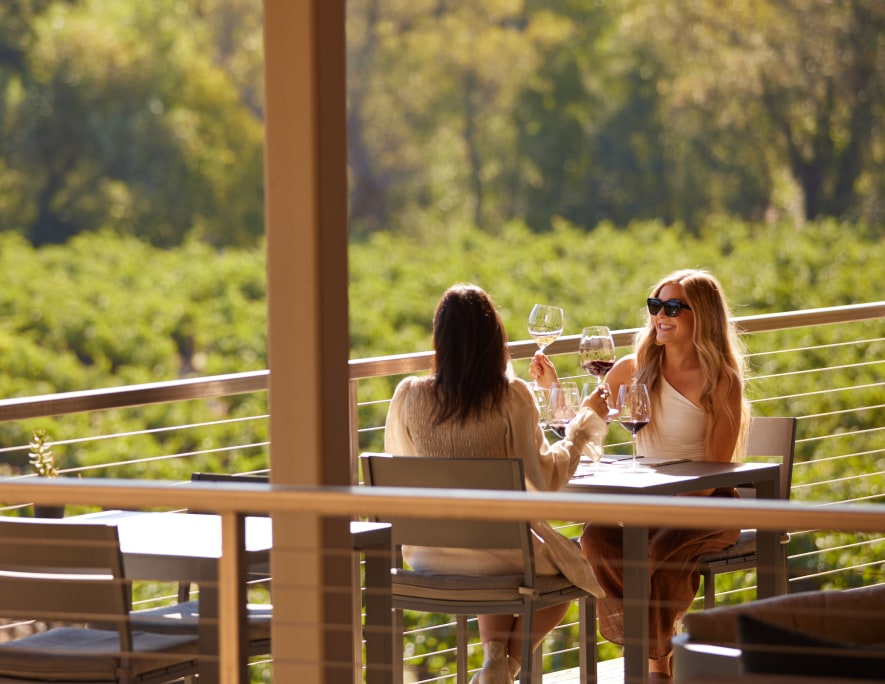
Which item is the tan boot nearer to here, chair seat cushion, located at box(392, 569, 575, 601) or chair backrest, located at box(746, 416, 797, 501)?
chair seat cushion, located at box(392, 569, 575, 601)

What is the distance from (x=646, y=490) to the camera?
3689 mm

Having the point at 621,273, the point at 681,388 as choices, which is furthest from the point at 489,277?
the point at 681,388

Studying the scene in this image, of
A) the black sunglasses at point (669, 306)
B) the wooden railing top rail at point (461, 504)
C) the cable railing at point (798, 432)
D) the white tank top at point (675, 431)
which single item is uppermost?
the black sunglasses at point (669, 306)

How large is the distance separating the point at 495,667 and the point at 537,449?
57 cm

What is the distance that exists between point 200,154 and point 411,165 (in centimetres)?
262

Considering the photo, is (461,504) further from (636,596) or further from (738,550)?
(738,550)

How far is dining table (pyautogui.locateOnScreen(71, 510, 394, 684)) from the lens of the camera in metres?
2.98

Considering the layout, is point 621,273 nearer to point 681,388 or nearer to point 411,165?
point 411,165

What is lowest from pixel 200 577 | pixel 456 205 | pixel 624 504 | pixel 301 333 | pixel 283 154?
pixel 200 577

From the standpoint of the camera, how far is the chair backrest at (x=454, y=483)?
3494 mm

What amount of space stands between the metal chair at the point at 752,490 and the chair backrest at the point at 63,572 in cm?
195

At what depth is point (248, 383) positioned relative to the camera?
4.22 m

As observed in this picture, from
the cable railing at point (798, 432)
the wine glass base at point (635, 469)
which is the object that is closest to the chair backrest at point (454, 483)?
the wine glass base at point (635, 469)

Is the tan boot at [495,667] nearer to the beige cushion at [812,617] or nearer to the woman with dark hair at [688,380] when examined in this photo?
the woman with dark hair at [688,380]
